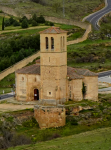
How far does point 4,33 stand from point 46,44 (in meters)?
41.7

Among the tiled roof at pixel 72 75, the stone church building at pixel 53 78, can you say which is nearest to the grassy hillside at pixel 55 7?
the stone church building at pixel 53 78

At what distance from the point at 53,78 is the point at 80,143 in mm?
14899

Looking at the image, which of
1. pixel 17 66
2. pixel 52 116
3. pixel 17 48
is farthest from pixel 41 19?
pixel 52 116

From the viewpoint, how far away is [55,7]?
126 m

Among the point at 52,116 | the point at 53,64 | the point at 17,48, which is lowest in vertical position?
the point at 52,116

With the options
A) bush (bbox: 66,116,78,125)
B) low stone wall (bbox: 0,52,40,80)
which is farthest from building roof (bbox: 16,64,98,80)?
low stone wall (bbox: 0,52,40,80)

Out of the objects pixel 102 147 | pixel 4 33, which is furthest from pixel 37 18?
pixel 102 147

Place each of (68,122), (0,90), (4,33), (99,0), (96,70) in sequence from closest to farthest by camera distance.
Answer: (68,122) → (0,90) → (96,70) → (4,33) → (99,0)

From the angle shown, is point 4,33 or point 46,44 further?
point 4,33

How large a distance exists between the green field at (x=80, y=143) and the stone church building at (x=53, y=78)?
11202 mm

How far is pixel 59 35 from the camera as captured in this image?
56250mm

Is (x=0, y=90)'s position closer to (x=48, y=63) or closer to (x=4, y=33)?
(x=48, y=63)

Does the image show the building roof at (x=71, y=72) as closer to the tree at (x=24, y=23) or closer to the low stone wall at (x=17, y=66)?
the low stone wall at (x=17, y=66)

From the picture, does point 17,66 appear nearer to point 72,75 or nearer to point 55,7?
point 72,75
